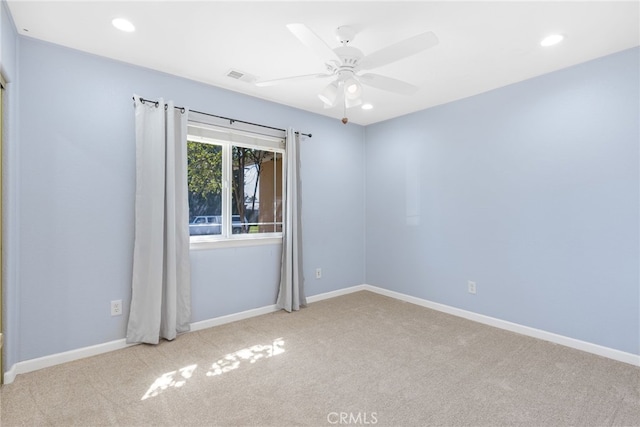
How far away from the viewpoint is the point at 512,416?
183 cm

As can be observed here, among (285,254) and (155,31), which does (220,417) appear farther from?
(155,31)

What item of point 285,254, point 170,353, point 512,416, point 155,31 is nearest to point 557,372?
point 512,416

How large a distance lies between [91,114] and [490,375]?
3.60 m

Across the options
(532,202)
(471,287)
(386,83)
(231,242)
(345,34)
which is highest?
(345,34)

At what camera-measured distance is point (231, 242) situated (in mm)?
3359

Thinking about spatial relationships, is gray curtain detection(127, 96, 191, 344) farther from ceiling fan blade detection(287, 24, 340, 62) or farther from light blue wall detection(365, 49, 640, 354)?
light blue wall detection(365, 49, 640, 354)

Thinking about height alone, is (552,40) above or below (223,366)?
above

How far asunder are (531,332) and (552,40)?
2.46 meters

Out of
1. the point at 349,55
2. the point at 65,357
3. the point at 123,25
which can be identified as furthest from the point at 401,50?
the point at 65,357

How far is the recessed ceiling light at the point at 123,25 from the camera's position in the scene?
2.10 m

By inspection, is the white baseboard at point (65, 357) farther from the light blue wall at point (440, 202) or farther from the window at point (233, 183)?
the window at point (233, 183)

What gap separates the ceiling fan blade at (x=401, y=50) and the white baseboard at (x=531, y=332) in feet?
8.93

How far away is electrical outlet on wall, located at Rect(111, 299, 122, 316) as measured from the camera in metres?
2.64

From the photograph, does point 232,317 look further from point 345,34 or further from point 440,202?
point 345,34
